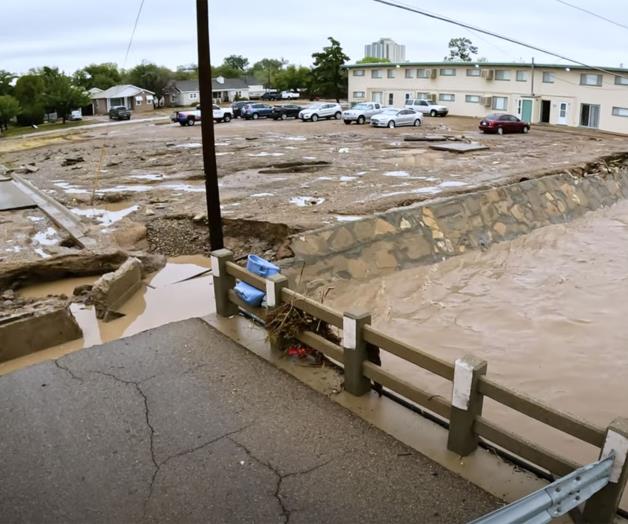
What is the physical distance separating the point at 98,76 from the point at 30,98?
137 feet

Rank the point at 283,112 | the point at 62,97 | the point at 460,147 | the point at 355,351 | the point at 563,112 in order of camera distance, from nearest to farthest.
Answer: the point at 355,351, the point at 460,147, the point at 563,112, the point at 283,112, the point at 62,97

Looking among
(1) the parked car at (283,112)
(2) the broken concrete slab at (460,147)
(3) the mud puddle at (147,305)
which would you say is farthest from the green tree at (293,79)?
(3) the mud puddle at (147,305)

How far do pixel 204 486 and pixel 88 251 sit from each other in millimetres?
7988

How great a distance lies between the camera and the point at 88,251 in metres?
11.5

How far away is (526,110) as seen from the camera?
47406 mm

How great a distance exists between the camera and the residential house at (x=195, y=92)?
91125 millimetres

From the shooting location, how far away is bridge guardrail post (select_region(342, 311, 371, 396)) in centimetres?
559

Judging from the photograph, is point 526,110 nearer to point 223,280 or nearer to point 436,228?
point 436,228

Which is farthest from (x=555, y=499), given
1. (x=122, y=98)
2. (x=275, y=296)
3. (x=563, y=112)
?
(x=122, y=98)

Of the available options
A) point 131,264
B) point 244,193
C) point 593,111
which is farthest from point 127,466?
point 593,111

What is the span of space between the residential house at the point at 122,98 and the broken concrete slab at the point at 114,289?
78790 millimetres

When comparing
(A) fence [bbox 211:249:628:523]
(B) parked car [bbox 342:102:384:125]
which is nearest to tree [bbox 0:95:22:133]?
(B) parked car [bbox 342:102:384:125]

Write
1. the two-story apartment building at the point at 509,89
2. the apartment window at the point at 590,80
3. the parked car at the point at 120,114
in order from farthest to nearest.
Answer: the parked car at the point at 120,114 < the apartment window at the point at 590,80 < the two-story apartment building at the point at 509,89

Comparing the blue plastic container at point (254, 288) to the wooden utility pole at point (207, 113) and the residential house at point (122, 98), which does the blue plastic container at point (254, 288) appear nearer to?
the wooden utility pole at point (207, 113)
